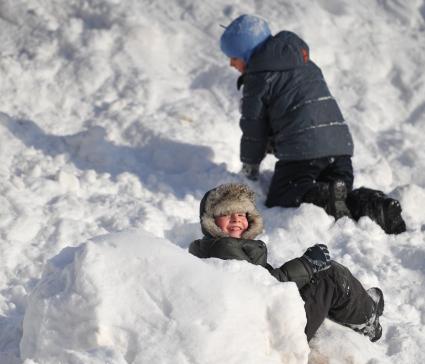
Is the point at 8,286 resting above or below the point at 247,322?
below

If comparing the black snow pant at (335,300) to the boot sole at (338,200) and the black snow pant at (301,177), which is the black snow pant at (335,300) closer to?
the boot sole at (338,200)

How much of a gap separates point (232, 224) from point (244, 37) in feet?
6.48

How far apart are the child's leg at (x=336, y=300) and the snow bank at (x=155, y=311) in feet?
1.61

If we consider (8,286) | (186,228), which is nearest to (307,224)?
(186,228)

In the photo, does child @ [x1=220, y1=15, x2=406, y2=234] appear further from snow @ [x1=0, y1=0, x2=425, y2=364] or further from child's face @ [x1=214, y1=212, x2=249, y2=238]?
child's face @ [x1=214, y1=212, x2=249, y2=238]

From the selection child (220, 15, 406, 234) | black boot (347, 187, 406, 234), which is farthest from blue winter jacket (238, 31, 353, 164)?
black boot (347, 187, 406, 234)

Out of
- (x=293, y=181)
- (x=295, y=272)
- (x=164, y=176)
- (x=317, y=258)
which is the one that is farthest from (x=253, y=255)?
(x=164, y=176)

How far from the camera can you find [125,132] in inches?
224

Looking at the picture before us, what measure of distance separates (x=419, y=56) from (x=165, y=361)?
4.71 metres

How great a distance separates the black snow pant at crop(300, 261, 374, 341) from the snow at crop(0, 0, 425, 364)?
0.09m

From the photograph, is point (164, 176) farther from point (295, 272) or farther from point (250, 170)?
point (295, 272)

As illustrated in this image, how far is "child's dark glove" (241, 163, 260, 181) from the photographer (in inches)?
213

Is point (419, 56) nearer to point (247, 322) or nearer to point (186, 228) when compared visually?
point (186, 228)

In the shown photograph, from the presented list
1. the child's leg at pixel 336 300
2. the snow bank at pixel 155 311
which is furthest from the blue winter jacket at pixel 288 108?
the snow bank at pixel 155 311
